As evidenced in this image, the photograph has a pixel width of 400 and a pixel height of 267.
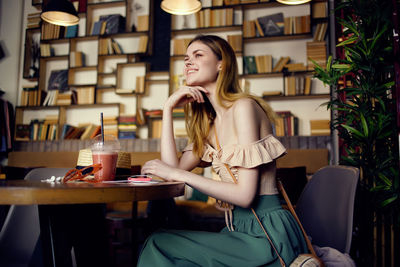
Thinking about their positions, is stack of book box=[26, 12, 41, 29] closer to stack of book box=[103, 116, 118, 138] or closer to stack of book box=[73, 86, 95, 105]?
stack of book box=[73, 86, 95, 105]

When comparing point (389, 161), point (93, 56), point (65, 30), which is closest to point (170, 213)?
point (389, 161)

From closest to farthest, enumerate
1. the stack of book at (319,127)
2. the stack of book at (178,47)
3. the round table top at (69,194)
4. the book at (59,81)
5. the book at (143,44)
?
the round table top at (69,194), the stack of book at (319,127), the stack of book at (178,47), the book at (143,44), the book at (59,81)

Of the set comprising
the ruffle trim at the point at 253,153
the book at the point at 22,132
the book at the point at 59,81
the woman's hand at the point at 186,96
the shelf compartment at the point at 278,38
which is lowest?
the ruffle trim at the point at 253,153

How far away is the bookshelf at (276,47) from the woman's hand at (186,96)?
3308 mm

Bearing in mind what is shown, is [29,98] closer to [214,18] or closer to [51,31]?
[51,31]

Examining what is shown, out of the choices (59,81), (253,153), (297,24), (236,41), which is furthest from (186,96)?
(59,81)

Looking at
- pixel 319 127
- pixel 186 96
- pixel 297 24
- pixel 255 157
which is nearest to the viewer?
pixel 255 157

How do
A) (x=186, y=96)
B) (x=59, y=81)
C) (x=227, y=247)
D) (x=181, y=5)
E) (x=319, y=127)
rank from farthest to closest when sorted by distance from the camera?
(x=59, y=81) < (x=319, y=127) < (x=181, y=5) < (x=186, y=96) < (x=227, y=247)

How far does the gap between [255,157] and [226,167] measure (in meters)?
0.15

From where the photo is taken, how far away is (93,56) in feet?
19.0

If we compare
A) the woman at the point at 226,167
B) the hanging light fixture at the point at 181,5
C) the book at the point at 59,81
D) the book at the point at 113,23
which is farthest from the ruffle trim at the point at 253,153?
the book at the point at 59,81

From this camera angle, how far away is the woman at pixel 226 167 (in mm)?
1040

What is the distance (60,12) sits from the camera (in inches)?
162

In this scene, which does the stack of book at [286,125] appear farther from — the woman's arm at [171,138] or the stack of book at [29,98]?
the stack of book at [29,98]
